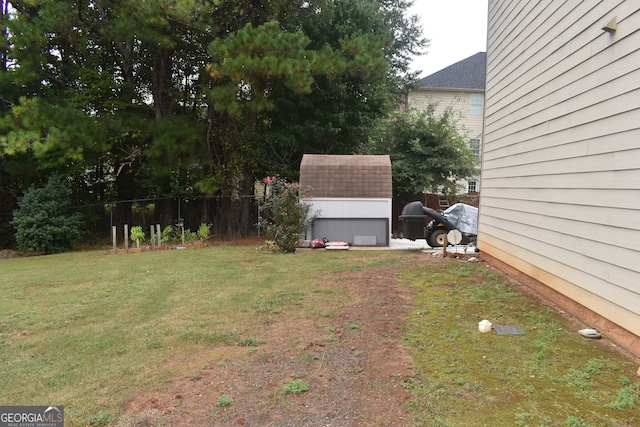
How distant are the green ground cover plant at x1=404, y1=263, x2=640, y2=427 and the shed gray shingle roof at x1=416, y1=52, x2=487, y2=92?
20.7 metres

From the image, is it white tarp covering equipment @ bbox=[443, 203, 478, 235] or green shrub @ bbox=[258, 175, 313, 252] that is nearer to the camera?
green shrub @ bbox=[258, 175, 313, 252]

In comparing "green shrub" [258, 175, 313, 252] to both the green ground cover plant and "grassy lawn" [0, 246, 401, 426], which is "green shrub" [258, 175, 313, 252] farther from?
the green ground cover plant

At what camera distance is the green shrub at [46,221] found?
1302cm

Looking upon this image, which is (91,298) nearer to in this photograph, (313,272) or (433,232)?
(313,272)

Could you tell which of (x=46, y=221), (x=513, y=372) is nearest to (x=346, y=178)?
(x=513, y=372)

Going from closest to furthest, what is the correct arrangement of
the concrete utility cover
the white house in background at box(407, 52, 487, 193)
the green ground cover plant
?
the green ground cover plant < the concrete utility cover < the white house in background at box(407, 52, 487, 193)

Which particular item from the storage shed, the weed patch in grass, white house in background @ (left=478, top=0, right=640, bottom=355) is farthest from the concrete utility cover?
the weed patch in grass

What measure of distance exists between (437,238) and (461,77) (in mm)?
16283

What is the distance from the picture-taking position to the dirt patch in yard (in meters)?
2.69

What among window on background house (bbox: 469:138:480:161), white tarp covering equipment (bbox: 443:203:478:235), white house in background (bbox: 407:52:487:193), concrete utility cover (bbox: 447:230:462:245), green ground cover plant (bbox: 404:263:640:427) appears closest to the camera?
green ground cover plant (bbox: 404:263:640:427)

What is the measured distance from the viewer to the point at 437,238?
38.1 ft

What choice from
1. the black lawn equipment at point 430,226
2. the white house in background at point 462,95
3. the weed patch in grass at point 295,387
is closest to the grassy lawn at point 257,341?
the weed patch in grass at point 295,387

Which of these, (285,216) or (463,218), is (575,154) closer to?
(285,216)

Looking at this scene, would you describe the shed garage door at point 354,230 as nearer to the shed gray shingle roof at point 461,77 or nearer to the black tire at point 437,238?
the black tire at point 437,238
